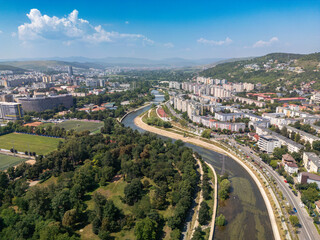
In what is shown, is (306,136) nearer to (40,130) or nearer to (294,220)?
(294,220)

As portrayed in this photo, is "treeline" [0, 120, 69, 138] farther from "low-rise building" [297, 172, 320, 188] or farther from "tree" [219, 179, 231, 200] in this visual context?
"low-rise building" [297, 172, 320, 188]

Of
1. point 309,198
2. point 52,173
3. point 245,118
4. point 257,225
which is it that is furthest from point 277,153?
point 52,173

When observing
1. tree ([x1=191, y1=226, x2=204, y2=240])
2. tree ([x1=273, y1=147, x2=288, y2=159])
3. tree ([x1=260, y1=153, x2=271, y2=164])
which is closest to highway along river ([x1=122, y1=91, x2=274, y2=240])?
tree ([x1=191, y1=226, x2=204, y2=240])

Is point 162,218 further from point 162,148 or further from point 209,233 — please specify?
point 162,148

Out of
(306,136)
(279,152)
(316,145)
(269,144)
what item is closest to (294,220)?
(279,152)

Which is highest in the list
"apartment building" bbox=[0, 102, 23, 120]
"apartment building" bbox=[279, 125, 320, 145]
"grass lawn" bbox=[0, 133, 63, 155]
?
"apartment building" bbox=[0, 102, 23, 120]
